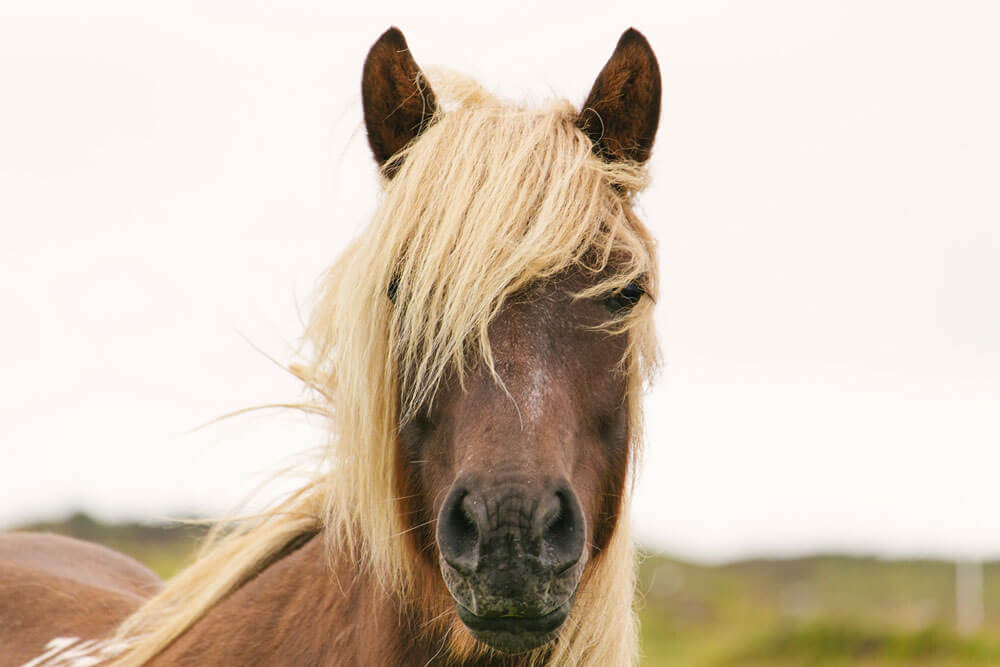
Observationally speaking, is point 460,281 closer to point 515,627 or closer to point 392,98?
point 392,98

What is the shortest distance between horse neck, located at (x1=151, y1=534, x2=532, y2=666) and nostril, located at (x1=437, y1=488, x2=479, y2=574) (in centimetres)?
53

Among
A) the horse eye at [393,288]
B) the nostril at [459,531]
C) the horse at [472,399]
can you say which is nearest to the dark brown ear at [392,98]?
the horse at [472,399]

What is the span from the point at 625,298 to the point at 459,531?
839 millimetres

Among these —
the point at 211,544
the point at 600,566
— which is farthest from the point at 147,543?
the point at 600,566

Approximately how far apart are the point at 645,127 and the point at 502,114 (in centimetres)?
43

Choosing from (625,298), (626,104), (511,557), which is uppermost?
(626,104)

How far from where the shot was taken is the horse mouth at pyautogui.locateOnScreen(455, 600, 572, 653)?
239cm

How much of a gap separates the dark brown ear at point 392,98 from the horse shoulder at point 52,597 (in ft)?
6.67

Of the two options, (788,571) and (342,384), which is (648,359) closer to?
(342,384)

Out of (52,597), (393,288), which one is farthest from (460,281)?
(52,597)

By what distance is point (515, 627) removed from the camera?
2400 mm

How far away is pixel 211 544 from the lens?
12.5 ft

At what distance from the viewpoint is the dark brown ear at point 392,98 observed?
300 centimetres

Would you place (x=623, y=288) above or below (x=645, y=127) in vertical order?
below
